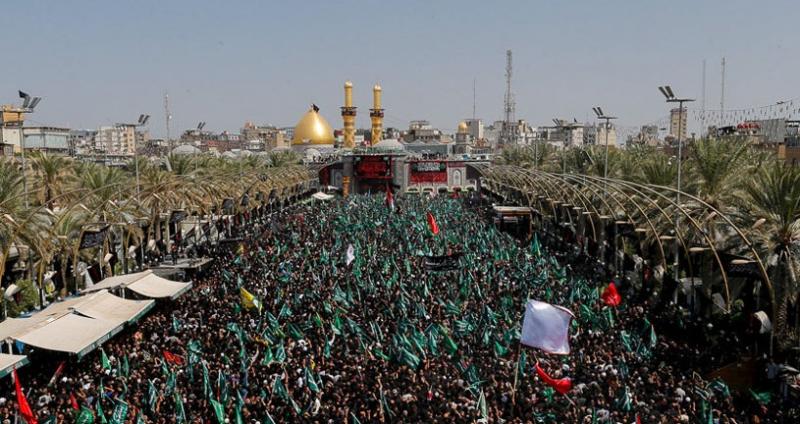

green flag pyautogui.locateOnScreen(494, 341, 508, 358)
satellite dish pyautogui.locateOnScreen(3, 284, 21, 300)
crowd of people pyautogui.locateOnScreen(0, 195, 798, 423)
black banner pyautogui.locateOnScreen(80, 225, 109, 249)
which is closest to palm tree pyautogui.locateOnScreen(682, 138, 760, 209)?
crowd of people pyautogui.locateOnScreen(0, 195, 798, 423)

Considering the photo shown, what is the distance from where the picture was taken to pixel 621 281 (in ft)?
78.0

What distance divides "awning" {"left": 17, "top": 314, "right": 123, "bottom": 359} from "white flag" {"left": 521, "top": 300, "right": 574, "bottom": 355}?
9.20 metres

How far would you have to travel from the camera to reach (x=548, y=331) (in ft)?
42.6

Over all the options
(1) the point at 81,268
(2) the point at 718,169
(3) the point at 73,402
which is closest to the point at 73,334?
(3) the point at 73,402

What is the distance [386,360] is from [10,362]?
734 centimetres

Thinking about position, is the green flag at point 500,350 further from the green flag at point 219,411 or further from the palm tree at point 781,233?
the green flag at point 219,411

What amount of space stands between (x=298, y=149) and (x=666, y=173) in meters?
86.8

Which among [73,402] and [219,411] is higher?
[219,411]

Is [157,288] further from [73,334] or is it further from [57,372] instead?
[57,372]

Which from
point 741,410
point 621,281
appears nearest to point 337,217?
point 621,281

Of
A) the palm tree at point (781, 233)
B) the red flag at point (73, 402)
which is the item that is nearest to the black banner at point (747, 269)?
the palm tree at point (781, 233)

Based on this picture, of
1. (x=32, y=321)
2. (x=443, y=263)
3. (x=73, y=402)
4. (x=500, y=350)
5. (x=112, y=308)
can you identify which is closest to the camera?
(x=73, y=402)

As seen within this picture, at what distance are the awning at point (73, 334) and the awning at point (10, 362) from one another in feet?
1.77

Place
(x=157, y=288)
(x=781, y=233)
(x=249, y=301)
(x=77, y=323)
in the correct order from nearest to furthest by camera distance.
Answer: (x=781, y=233) → (x=77, y=323) → (x=249, y=301) → (x=157, y=288)
